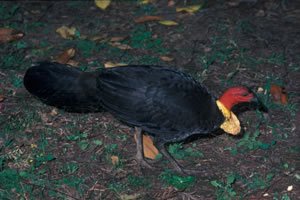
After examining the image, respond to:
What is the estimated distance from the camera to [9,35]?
7.09m

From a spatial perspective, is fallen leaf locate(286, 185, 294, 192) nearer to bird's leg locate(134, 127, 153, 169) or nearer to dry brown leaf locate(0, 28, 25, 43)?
bird's leg locate(134, 127, 153, 169)

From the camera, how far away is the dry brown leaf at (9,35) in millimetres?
7038

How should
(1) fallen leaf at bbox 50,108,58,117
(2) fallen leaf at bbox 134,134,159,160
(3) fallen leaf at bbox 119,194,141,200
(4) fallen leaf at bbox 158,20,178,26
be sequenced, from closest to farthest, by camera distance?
(3) fallen leaf at bbox 119,194,141,200 < (2) fallen leaf at bbox 134,134,159,160 < (1) fallen leaf at bbox 50,108,58,117 < (4) fallen leaf at bbox 158,20,178,26

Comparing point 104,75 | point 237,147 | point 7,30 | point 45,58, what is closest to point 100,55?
point 45,58

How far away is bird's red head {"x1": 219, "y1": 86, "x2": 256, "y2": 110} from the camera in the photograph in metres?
5.30

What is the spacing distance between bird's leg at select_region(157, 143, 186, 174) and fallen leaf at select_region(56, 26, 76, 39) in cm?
237

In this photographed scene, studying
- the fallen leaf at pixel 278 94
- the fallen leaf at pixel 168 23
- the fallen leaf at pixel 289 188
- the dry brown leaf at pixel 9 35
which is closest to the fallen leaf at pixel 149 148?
the fallen leaf at pixel 289 188

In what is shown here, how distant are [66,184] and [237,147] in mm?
1592

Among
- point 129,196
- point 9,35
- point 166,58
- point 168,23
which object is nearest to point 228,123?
point 129,196

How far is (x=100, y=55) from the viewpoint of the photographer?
689cm


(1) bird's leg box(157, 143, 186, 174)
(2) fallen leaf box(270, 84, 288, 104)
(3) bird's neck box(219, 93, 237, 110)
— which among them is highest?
(3) bird's neck box(219, 93, 237, 110)

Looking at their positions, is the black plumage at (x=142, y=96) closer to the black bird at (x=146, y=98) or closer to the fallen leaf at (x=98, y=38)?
the black bird at (x=146, y=98)

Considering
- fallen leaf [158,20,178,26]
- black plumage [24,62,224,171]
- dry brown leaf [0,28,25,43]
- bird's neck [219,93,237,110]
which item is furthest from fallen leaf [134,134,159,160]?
dry brown leaf [0,28,25,43]

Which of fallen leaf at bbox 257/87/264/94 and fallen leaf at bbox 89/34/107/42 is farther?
fallen leaf at bbox 89/34/107/42
